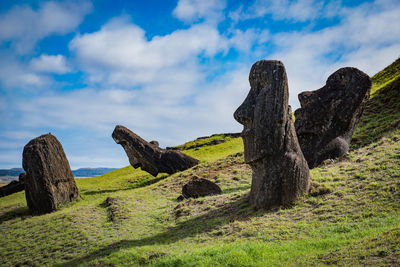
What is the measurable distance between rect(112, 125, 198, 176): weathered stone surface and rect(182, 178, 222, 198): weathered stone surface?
10.2m

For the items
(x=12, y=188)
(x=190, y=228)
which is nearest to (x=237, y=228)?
(x=190, y=228)

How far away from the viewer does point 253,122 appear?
12.5 metres

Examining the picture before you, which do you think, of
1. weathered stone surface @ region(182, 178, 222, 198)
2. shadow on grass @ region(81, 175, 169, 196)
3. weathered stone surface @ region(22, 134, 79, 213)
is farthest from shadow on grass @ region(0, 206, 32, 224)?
weathered stone surface @ region(182, 178, 222, 198)

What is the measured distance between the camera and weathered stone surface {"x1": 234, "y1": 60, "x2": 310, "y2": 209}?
11.8 meters

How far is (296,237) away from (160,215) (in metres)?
8.85

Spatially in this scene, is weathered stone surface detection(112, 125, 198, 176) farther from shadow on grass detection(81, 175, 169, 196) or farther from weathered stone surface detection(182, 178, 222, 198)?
weathered stone surface detection(182, 178, 222, 198)

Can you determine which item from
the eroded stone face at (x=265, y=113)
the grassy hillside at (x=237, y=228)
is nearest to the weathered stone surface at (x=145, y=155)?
the grassy hillside at (x=237, y=228)

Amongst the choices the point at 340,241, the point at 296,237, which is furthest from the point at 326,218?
the point at 340,241

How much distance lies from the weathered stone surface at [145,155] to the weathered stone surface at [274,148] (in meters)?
16.5

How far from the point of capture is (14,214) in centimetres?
2036

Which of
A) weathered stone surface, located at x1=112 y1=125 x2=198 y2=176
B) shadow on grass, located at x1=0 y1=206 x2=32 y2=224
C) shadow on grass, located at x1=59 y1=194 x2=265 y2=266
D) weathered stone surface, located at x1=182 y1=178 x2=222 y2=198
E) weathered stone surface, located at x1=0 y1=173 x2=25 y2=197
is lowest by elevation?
shadow on grass, located at x1=59 y1=194 x2=265 y2=266

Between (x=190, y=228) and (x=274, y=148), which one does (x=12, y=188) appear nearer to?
(x=190, y=228)

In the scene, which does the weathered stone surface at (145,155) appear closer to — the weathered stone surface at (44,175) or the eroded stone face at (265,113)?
the weathered stone surface at (44,175)

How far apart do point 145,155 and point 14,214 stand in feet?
37.2
